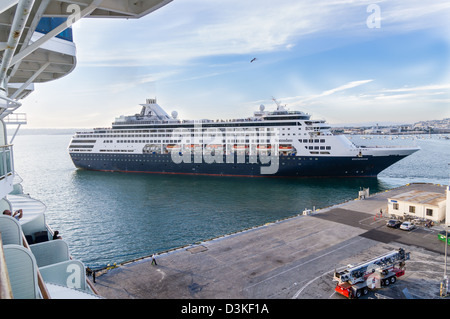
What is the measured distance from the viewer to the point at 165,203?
29875 mm

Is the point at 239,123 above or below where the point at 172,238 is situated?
above

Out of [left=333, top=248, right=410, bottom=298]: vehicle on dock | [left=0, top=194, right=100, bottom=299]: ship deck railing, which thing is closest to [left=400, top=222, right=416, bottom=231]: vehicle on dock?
[left=333, top=248, right=410, bottom=298]: vehicle on dock

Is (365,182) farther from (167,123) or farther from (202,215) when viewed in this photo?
(167,123)

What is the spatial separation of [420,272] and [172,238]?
14398mm

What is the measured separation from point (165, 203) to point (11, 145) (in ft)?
76.3

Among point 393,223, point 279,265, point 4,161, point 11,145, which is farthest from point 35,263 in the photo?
point 393,223

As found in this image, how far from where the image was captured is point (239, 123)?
48.0 m

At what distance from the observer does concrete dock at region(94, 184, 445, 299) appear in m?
10.6

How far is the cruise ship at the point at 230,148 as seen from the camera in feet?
132

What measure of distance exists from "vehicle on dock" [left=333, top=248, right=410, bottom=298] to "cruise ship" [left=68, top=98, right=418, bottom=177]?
30.2 m

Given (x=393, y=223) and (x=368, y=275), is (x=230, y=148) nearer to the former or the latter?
(x=393, y=223)

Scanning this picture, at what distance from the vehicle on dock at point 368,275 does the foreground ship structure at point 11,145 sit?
28.0 ft

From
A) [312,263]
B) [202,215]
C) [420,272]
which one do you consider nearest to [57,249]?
[312,263]

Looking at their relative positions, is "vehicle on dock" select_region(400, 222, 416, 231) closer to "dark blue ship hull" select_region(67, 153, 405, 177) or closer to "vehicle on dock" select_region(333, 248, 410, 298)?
"vehicle on dock" select_region(333, 248, 410, 298)
